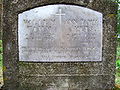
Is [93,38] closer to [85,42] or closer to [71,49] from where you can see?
[85,42]

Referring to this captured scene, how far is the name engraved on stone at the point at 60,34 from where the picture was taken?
3.02m

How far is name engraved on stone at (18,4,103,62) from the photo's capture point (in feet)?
9.89

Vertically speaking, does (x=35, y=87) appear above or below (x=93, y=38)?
below

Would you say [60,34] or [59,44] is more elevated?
[60,34]

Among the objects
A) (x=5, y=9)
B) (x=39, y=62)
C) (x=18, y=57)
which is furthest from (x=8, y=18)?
(x=39, y=62)

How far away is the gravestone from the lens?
3012mm

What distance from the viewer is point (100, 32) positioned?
9.98ft

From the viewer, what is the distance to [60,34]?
3.04 meters

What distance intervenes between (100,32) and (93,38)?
159 millimetres

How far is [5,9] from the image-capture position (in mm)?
3002

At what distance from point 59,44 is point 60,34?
175 mm

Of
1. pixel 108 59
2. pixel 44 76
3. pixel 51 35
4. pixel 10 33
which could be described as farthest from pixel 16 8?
pixel 108 59

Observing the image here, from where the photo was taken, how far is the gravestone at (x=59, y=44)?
119 inches

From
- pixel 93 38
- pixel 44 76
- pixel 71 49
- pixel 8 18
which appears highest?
pixel 8 18
